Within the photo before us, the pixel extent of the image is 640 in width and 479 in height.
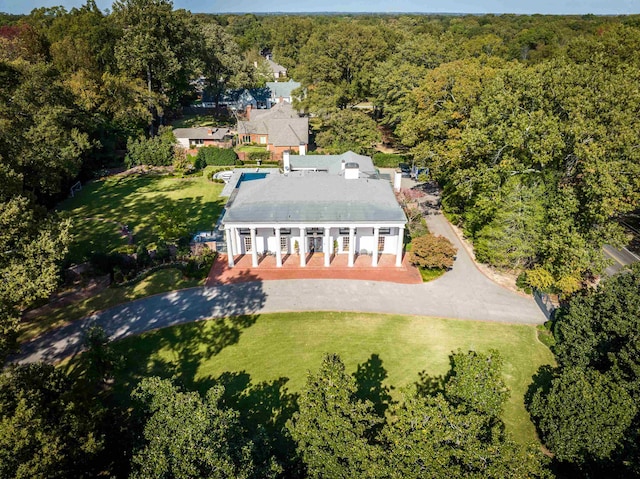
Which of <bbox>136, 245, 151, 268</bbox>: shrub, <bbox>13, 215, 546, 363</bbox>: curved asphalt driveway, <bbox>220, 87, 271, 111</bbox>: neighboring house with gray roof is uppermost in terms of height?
<bbox>220, 87, 271, 111</bbox>: neighboring house with gray roof

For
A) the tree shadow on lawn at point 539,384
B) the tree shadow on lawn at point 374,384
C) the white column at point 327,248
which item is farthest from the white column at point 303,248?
the tree shadow on lawn at point 539,384

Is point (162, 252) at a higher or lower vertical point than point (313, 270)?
higher

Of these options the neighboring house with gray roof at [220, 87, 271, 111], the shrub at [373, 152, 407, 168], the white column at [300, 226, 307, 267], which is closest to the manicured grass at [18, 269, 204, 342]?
the white column at [300, 226, 307, 267]

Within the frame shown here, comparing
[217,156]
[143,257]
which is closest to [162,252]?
[143,257]

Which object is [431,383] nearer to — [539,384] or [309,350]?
[539,384]

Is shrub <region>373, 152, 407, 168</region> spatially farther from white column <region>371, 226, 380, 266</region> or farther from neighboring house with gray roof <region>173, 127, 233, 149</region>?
white column <region>371, 226, 380, 266</region>

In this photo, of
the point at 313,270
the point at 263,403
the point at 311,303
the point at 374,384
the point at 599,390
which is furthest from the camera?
the point at 313,270

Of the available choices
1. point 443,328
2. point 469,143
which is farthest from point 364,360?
point 469,143
